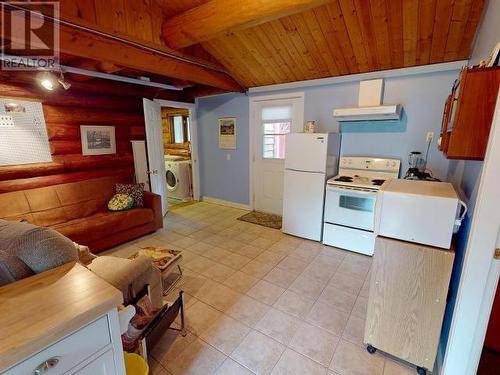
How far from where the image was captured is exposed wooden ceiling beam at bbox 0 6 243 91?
208 centimetres

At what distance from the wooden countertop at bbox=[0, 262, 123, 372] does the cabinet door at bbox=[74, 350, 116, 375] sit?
0.61ft

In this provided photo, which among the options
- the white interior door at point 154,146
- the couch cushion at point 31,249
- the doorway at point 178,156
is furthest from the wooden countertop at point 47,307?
the doorway at point 178,156

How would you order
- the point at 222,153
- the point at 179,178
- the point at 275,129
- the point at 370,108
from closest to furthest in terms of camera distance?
the point at 370,108
the point at 275,129
the point at 222,153
the point at 179,178

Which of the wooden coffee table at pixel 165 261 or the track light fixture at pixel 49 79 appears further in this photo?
the track light fixture at pixel 49 79

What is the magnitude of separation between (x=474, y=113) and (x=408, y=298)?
3.60ft

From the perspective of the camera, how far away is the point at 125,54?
2.44m

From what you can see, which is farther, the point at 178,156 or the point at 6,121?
the point at 178,156

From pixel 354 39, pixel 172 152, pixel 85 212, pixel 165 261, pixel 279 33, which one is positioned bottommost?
pixel 165 261

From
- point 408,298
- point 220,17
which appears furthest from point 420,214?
point 220,17

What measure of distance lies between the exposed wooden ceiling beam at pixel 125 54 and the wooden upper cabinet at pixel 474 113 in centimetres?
273

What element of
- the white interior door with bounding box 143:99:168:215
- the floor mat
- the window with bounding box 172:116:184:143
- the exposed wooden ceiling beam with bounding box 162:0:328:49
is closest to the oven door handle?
the floor mat

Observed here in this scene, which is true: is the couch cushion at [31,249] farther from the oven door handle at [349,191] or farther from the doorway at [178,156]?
the doorway at [178,156]

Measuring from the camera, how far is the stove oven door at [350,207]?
9.35 feet

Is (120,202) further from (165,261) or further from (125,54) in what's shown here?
(125,54)
